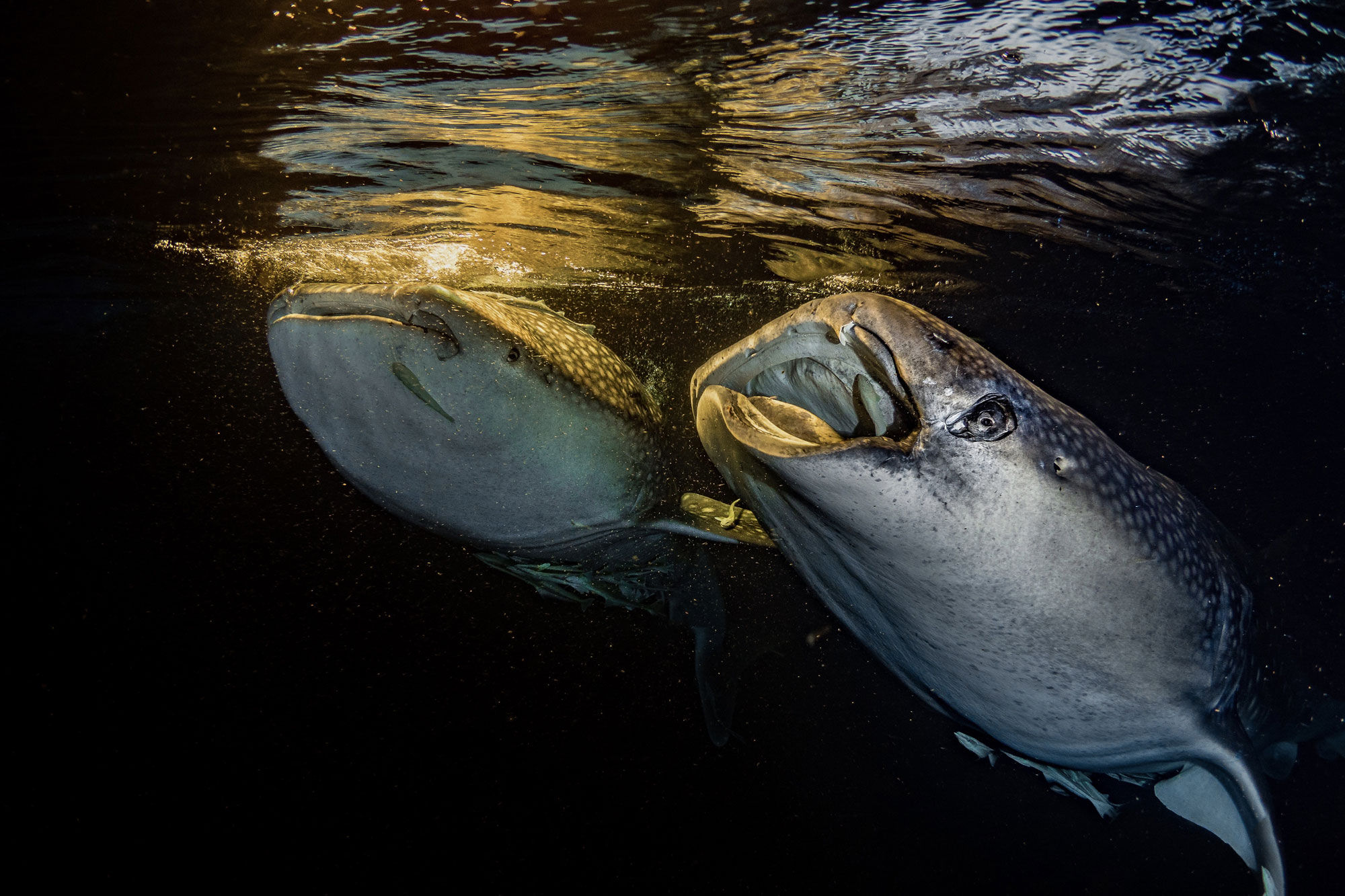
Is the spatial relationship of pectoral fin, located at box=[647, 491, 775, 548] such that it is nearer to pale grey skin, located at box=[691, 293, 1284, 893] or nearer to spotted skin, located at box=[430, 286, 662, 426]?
pale grey skin, located at box=[691, 293, 1284, 893]

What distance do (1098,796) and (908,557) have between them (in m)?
2.06

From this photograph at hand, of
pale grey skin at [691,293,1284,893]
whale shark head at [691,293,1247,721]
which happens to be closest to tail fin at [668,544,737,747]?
pale grey skin at [691,293,1284,893]

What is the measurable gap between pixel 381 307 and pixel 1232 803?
4638 millimetres

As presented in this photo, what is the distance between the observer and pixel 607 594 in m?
3.48

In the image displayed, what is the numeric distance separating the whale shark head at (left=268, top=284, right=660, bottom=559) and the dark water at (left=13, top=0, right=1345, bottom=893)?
997mm

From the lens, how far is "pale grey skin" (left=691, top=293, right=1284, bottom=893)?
178 cm

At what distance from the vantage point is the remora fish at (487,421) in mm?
2146

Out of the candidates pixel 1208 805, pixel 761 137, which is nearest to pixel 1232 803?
pixel 1208 805

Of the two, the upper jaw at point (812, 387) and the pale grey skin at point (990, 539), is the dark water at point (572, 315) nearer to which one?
the upper jaw at point (812, 387)

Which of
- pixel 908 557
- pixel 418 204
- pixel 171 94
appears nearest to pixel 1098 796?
pixel 908 557

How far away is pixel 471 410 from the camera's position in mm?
2293

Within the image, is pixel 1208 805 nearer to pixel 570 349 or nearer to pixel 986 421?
pixel 986 421

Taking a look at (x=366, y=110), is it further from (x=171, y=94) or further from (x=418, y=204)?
(x=418, y=204)

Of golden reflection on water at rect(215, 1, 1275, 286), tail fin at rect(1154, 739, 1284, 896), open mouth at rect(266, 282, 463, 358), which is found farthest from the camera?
golden reflection on water at rect(215, 1, 1275, 286)
